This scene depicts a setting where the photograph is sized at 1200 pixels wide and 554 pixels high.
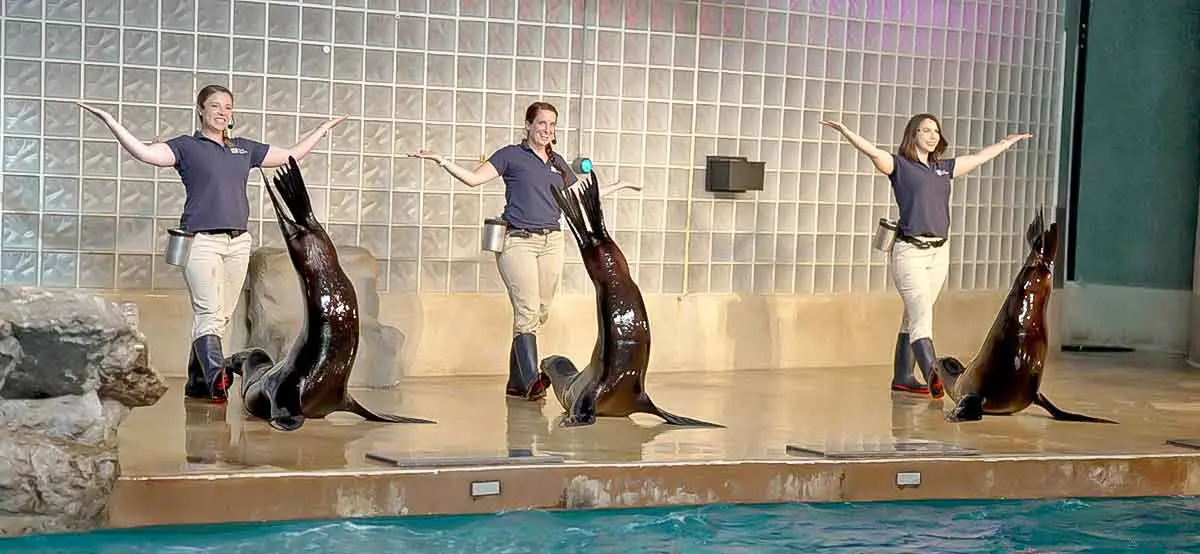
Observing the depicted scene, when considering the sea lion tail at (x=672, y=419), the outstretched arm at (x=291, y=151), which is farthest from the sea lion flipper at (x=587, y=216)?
the outstretched arm at (x=291, y=151)

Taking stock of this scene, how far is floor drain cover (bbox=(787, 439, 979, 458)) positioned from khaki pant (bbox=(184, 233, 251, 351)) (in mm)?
2660

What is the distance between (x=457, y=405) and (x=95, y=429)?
103 inches

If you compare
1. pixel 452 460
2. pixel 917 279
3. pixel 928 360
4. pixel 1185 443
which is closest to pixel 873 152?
pixel 917 279

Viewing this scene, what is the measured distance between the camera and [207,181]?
7.77 m

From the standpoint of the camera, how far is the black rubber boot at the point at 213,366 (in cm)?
784

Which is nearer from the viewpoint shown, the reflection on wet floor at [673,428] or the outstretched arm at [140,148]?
the reflection on wet floor at [673,428]

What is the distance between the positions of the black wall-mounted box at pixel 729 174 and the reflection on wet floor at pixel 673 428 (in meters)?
1.08

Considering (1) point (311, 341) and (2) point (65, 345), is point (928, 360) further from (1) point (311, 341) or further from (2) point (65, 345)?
(2) point (65, 345)

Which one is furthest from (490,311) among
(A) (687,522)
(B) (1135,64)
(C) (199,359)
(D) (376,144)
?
(B) (1135,64)

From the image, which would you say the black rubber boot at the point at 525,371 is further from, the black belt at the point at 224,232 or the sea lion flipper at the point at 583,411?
the black belt at the point at 224,232

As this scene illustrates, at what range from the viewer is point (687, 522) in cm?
635

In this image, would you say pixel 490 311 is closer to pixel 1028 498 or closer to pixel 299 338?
pixel 299 338

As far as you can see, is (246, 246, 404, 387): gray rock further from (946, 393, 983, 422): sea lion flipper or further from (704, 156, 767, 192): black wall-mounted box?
(946, 393, 983, 422): sea lion flipper

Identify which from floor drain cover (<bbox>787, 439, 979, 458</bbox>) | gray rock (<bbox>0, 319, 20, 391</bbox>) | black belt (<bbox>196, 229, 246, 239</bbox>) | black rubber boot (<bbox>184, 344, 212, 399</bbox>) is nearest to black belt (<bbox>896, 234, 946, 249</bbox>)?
floor drain cover (<bbox>787, 439, 979, 458</bbox>)
